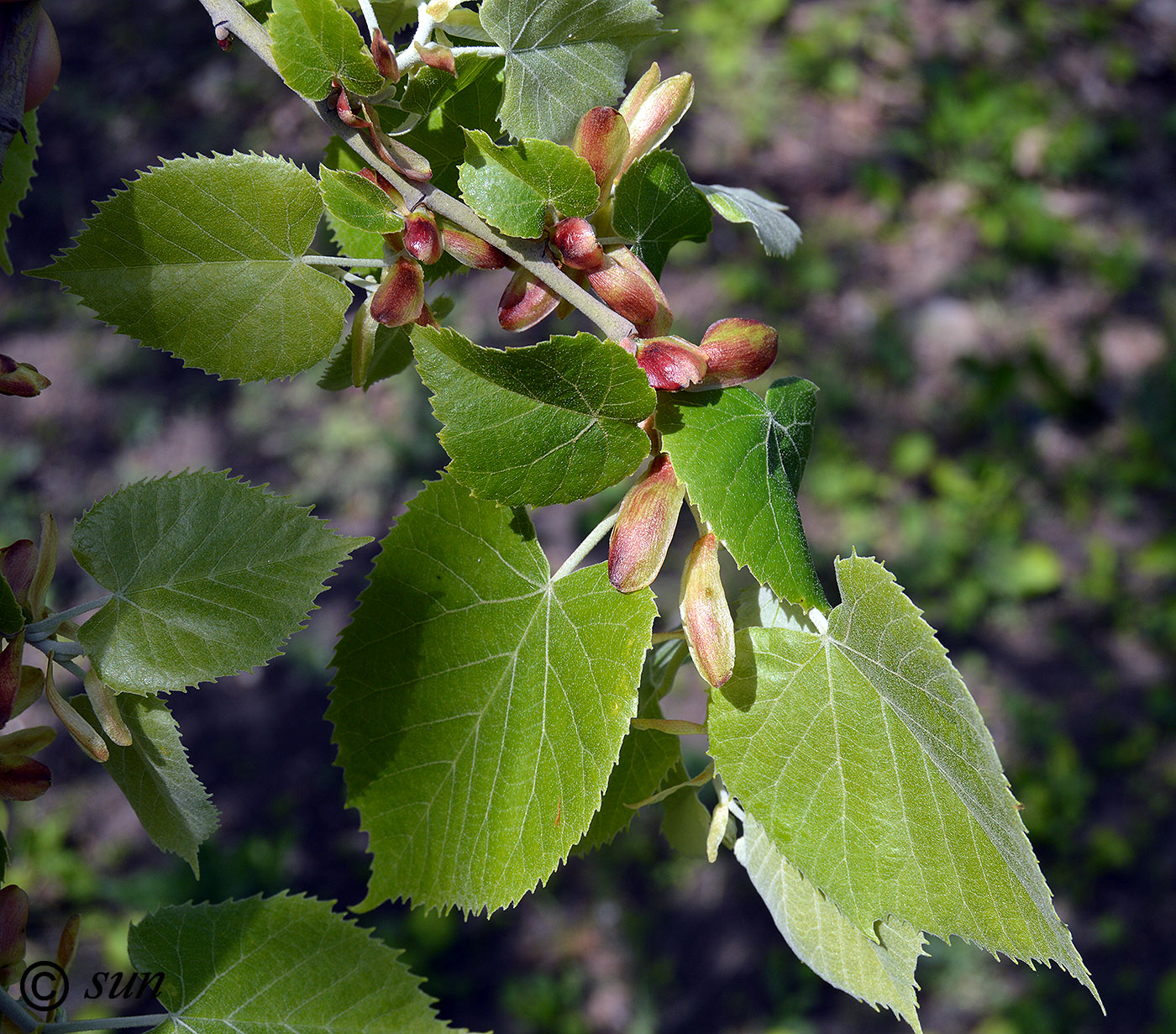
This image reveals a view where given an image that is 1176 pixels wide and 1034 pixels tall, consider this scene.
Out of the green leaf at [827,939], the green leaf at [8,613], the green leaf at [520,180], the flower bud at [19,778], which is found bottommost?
the green leaf at [827,939]

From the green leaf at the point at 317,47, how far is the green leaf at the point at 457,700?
9.4 inches

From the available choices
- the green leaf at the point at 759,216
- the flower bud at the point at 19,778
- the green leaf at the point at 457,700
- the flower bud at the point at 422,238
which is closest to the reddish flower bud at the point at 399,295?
the flower bud at the point at 422,238

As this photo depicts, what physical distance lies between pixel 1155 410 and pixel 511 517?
2.71 metres

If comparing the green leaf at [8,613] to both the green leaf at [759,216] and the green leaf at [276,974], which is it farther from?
the green leaf at [759,216]

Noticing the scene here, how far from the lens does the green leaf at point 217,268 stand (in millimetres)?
583

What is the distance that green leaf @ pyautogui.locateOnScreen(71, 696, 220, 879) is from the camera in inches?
24.8

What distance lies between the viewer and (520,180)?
54 cm

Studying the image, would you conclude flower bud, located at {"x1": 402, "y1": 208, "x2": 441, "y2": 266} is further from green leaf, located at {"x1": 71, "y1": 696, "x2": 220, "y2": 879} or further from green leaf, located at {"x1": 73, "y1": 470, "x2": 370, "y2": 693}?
green leaf, located at {"x1": 71, "y1": 696, "x2": 220, "y2": 879}

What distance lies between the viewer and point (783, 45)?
3.40 m

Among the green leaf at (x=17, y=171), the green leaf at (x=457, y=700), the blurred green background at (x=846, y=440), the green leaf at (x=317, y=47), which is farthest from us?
the blurred green background at (x=846, y=440)

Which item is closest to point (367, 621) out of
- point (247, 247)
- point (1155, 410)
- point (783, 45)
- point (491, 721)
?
point (491, 721)

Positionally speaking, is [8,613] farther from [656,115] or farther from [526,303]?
[656,115]

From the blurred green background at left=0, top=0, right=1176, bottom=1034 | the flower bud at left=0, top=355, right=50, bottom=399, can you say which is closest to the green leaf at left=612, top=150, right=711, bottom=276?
the flower bud at left=0, top=355, right=50, bottom=399

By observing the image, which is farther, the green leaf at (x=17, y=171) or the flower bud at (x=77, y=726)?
the green leaf at (x=17, y=171)
